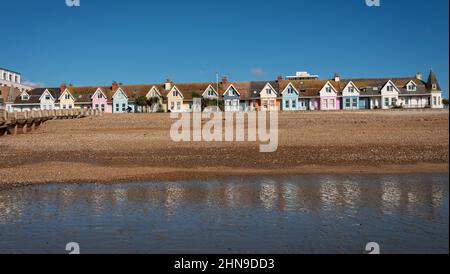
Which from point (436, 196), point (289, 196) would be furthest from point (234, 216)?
point (436, 196)

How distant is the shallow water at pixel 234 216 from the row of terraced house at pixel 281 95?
4643cm

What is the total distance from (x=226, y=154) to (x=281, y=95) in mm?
44398

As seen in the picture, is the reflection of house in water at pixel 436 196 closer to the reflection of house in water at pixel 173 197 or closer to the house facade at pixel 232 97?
the reflection of house in water at pixel 173 197

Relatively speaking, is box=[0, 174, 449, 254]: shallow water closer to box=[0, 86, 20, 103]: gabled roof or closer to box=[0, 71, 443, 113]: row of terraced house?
box=[0, 71, 443, 113]: row of terraced house

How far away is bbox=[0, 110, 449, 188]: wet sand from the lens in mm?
17562

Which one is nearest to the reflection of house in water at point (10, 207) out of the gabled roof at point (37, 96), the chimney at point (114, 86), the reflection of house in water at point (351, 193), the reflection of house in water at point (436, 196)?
the reflection of house in water at point (351, 193)

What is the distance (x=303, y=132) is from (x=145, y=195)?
47.1ft

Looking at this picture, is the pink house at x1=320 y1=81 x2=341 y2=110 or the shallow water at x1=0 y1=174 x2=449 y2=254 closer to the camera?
the shallow water at x1=0 y1=174 x2=449 y2=254

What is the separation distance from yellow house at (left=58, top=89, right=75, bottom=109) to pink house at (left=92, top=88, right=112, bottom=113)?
11.7 ft

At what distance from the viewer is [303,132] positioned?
26.1 meters

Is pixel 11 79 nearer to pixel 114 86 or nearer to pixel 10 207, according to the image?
pixel 114 86

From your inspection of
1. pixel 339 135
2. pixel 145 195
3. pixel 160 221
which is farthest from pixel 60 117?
pixel 160 221

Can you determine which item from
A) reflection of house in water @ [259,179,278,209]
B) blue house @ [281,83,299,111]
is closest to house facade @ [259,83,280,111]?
blue house @ [281,83,299,111]
